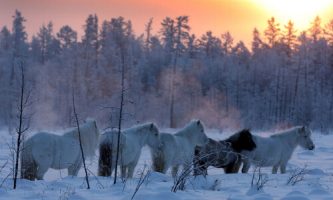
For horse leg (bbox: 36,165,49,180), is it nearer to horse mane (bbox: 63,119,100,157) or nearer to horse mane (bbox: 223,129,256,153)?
horse mane (bbox: 63,119,100,157)

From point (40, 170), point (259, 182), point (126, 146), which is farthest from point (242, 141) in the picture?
point (40, 170)

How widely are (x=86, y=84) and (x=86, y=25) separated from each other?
17.1 metres

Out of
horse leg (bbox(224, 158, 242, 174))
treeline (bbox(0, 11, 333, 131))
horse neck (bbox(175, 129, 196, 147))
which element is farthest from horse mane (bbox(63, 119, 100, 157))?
treeline (bbox(0, 11, 333, 131))

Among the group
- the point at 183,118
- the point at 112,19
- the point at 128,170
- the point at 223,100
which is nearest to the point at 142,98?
the point at 183,118

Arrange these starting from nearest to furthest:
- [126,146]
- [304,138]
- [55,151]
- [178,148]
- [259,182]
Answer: [259,182], [55,151], [126,146], [178,148], [304,138]

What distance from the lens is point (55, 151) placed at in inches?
431

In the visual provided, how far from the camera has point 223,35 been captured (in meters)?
92.0

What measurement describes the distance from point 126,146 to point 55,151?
1.65 meters

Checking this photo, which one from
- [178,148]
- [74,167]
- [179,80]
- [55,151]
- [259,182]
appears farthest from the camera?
[179,80]

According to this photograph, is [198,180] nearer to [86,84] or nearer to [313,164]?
[313,164]

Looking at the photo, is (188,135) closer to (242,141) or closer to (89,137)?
(242,141)

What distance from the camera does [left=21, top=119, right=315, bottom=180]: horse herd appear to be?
10594 mm

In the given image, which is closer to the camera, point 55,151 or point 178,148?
Result: point 55,151

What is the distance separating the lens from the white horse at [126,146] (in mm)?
11422
